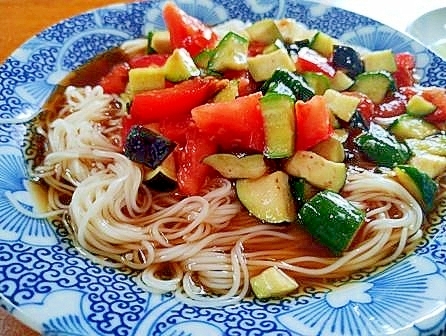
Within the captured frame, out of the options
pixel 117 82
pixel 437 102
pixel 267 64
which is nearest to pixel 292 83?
pixel 267 64

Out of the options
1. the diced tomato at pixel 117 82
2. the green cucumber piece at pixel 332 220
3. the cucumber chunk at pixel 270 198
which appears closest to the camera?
the green cucumber piece at pixel 332 220

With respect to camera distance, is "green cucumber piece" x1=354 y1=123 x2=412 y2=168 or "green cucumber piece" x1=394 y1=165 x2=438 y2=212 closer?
"green cucumber piece" x1=394 y1=165 x2=438 y2=212

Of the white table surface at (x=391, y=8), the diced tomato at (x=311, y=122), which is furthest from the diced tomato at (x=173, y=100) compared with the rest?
the white table surface at (x=391, y=8)

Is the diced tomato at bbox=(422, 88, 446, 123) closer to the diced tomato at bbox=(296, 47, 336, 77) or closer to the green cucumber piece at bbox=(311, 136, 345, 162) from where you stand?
the diced tomato at bbox=(296, 47, 336, 77)

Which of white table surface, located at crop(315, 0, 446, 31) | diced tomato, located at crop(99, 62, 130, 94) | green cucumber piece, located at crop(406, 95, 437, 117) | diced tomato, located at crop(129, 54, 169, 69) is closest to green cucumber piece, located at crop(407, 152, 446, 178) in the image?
green cucumber piece, located at crop(406, 95, 437, 117)

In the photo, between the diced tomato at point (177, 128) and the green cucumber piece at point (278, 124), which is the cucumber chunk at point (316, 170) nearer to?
the green cucumber piece at point (278, 124)
